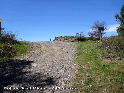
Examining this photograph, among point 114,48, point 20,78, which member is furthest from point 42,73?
point 114,48

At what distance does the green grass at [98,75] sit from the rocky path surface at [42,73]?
0.72 m

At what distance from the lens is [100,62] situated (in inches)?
695

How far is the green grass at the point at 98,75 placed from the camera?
490 inches

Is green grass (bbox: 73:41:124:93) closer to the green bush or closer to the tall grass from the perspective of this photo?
the green bush

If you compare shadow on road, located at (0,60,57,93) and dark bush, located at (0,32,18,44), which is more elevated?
dark bush, located at (0,32,18,44)

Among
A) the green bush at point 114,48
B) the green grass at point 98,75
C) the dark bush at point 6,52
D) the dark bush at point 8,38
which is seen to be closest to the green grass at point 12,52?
the dark bush at point 6,52

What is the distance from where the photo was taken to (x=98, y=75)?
47.9ft

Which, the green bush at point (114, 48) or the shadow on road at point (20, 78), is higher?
the green bush at point (114, 48)

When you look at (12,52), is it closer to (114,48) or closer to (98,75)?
(98,75)

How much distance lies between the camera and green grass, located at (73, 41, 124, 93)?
12.5 meters

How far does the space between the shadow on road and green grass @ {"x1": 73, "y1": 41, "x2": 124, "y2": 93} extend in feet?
6.92

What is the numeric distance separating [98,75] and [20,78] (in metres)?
5.50

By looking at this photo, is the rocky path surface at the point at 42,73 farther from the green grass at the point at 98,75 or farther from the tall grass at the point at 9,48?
the tall grass at the point at 9,48

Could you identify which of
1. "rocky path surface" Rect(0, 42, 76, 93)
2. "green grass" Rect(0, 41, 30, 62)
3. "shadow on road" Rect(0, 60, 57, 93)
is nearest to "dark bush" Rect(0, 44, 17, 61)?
"green grass" Rect(0, 41, 30, 62)
